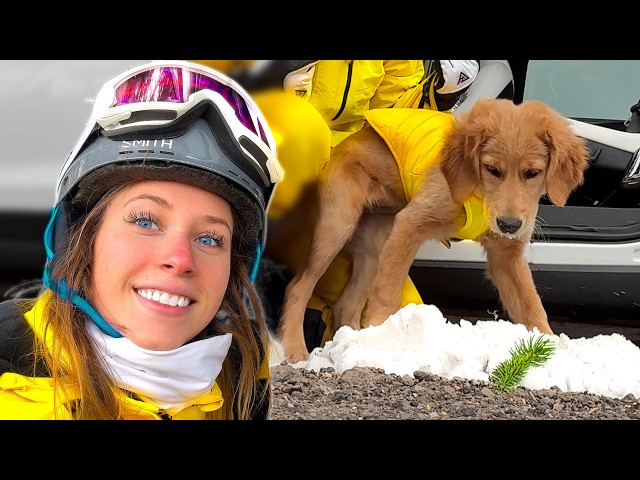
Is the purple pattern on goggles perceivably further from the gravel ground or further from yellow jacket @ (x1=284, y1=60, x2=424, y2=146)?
the gravel ground

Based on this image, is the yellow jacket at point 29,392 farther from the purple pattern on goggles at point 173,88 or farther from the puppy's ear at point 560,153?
the puppy's ear at point 560,153

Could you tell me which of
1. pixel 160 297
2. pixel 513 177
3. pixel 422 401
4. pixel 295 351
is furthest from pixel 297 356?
pixel 160 297

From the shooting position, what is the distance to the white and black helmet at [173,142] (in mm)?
1544

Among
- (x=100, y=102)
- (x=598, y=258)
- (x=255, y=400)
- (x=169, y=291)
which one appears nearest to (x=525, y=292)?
(x=598, y=258)

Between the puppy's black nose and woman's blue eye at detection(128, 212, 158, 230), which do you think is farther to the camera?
the puppy's black nose

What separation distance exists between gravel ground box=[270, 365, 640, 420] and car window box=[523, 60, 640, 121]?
0.84m

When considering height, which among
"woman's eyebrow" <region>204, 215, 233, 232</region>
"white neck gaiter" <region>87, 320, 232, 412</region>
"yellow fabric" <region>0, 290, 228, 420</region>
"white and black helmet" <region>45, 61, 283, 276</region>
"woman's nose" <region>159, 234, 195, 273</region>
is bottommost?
"yellow fabric" <region>0, 290, 228, 420</region>

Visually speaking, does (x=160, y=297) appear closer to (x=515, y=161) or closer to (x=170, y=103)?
(x=170, y=103)

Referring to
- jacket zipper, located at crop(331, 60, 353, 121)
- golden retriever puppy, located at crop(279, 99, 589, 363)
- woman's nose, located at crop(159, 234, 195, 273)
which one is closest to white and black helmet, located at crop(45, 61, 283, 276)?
woman's nose, located at crop(159, 234, 195, 273)

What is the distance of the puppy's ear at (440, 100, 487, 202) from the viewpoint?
2.39m

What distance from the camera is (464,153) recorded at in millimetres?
2396

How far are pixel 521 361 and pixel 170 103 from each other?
1297mm

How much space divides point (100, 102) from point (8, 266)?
28.7 inches

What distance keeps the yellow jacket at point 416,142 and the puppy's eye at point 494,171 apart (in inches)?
3.6
